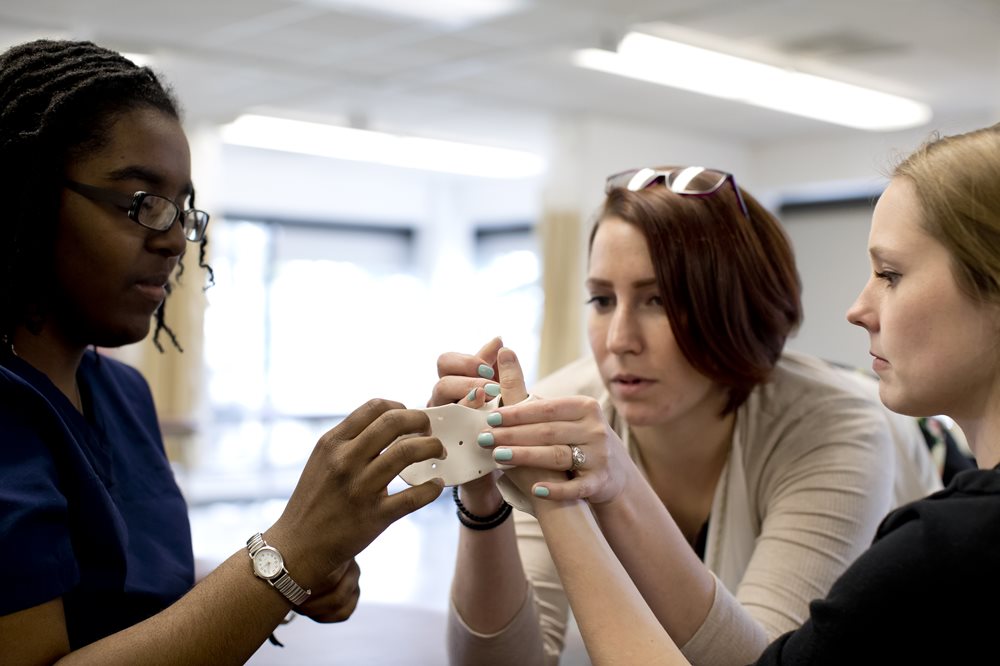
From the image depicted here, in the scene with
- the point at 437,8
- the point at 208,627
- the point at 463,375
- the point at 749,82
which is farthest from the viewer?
the point at 749,82

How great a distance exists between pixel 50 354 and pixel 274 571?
476 millimetres

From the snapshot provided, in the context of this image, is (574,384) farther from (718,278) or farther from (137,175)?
(137,175)

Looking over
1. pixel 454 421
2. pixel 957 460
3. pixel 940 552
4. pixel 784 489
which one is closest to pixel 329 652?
pixel 454 421

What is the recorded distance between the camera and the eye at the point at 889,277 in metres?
1.28

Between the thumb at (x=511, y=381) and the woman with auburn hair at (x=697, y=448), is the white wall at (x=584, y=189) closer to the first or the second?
the woman with auburn hair at (x=697, y=448)

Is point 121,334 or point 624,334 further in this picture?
point 624,334

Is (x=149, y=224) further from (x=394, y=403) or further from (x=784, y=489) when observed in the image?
(x=784, y=489)

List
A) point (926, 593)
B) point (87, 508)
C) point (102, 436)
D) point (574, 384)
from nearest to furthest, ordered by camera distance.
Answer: point (926, 593) → point (87, 508) → point (102, 436) → point (574, 384)

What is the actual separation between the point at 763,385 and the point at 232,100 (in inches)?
283

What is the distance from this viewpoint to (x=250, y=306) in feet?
35.7

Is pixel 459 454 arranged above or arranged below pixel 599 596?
above

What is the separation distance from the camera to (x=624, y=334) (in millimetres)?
1866

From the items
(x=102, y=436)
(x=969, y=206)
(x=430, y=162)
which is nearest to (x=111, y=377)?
(x=102, y=436)

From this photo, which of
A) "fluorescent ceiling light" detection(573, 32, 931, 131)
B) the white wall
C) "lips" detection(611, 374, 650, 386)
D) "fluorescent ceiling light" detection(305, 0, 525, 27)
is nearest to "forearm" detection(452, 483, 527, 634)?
"lips" detection(611, 374, 650, 386)
